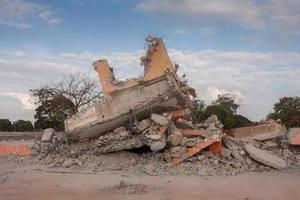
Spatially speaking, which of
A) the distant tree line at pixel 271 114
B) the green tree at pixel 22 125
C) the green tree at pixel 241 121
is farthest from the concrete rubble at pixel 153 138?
the green tree at pixel 22 125

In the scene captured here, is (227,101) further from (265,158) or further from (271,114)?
(265,158)

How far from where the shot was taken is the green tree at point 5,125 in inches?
1606

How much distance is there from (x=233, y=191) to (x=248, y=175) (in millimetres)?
2265

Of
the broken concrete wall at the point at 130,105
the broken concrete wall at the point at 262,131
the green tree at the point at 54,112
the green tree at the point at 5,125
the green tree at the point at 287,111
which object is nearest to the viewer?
the broken concrete wall at the point at 130,105

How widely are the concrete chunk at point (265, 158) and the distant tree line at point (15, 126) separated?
28.8 meters

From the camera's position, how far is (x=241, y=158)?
14.7 meters

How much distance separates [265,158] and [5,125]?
31560mm

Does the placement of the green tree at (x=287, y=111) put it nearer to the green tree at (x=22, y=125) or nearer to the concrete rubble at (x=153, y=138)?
the concrete rubble at (x=153, y=138)

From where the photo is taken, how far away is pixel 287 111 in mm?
31297

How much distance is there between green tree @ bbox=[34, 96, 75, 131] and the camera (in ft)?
111

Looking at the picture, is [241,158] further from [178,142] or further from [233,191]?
[233,191]

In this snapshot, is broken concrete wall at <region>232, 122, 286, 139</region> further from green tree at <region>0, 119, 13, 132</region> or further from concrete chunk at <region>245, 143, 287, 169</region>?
green tree at <region>0, 119, 13, 132</region>

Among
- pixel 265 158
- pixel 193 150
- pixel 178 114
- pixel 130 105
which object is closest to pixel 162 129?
pixel 193 150

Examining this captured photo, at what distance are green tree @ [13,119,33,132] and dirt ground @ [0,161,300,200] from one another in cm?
2769
